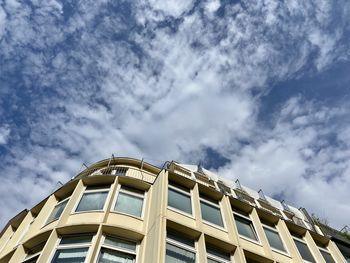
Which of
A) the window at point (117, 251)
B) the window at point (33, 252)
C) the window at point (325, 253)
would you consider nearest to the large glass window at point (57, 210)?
the window at point (33, 252)

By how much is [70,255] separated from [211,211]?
711cm

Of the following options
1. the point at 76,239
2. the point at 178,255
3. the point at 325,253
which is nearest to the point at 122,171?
the point at 76,239

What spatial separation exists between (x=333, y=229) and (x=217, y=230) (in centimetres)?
1461

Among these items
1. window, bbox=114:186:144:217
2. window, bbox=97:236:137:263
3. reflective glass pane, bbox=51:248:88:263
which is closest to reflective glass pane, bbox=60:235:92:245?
reflective glass pane, bbox=51:248:88:263

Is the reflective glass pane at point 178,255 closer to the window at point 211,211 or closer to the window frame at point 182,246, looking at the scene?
the window frame at point 182,246

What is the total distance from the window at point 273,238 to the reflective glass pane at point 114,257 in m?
8.03

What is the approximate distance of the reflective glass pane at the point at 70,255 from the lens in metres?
10.4

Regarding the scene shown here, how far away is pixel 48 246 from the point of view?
35.3ft

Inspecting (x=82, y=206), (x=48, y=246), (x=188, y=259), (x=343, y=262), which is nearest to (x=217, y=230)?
(x=188, y=259)

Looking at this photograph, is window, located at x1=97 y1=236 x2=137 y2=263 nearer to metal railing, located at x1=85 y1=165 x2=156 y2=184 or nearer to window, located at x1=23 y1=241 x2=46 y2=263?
window, located at x1=23 y1=241 x2=46 y2=263

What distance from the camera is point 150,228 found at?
12.2 m

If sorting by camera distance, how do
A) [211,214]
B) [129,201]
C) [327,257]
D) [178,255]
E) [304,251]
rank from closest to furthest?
[178,255] < [129,201] < [211,214] < [304,251] < [327,257]

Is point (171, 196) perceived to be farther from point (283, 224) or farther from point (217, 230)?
point (283, 224)

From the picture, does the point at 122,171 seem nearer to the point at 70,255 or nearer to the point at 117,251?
the point at 117,251
